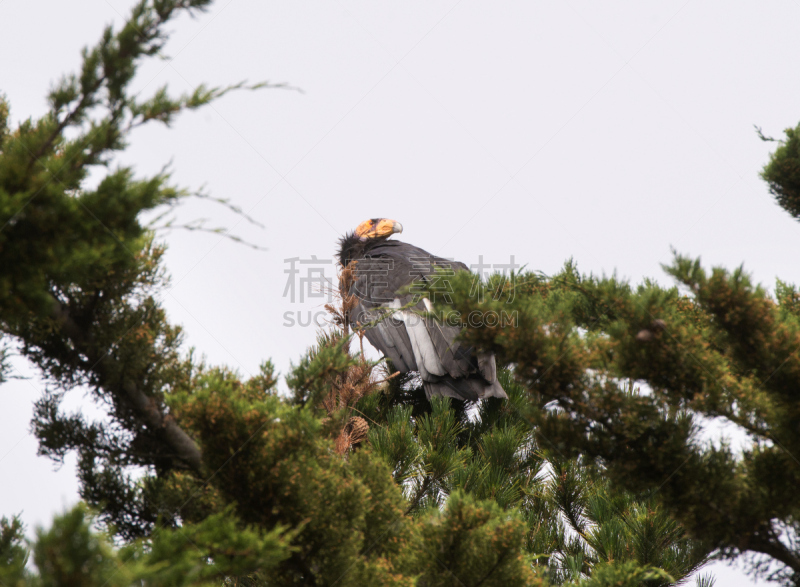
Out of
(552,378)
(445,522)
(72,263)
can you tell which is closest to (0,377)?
(72,263)

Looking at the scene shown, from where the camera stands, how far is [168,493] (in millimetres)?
2236

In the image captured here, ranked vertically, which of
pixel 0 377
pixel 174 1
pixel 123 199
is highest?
pixel 174 1

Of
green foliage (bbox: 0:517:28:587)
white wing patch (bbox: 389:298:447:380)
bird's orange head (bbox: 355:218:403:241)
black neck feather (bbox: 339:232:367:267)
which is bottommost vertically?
green foliage (bbox: 0:517:28:587)

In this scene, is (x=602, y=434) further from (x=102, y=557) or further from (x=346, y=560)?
(x=102, y=557)

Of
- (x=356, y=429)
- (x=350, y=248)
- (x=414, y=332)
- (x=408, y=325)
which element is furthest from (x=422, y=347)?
(x=350, y=248)

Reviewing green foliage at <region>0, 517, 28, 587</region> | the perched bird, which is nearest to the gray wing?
the perched bird

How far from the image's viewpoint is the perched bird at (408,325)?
5.08 m

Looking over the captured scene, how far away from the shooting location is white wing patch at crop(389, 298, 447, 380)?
5227 mm

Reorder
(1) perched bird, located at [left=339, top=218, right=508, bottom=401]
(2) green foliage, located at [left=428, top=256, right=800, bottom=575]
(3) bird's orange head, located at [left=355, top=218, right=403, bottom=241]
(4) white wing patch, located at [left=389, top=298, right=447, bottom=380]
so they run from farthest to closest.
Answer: (3) bird's orange head, located at [left=355, top=218, right=403, bottom=241] → (4) white wing patch, located at [left=389, top=298, right=447, bottom=380] → (1) perched bird, located at [left=339, top=218, right=508, bottom=401] → (2) green foliage, located at [left=428, top=256, right=800, bottom=575]

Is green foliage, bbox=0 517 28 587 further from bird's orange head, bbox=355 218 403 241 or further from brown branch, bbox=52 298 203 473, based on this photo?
bird's orange head, bbox=355 218 403 241

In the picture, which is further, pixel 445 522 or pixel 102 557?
pixel 445 522

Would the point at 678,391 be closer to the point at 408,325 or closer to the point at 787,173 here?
the point at 787,173

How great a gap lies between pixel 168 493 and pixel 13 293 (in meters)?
0.97

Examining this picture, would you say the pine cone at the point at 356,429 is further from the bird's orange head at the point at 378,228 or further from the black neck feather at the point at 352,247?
the bird's orange head at the point at 378,228
